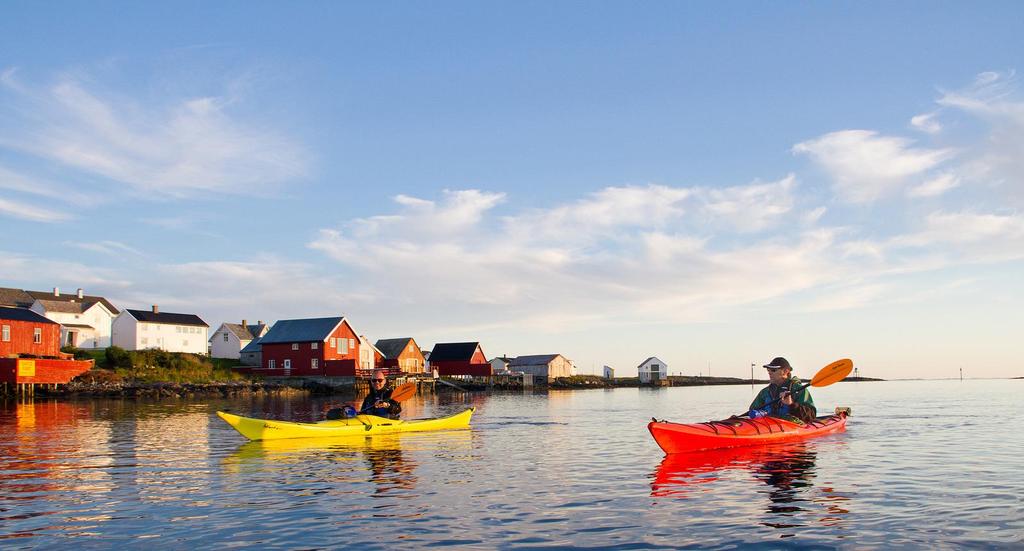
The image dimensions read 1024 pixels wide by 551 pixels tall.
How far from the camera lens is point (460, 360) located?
100000mm

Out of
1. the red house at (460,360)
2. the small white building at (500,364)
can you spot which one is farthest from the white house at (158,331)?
the small white building at (500,364)

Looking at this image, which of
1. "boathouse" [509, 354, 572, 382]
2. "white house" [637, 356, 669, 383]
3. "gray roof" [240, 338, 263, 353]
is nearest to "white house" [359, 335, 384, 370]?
"gray roof" [240, 338, 263, 353]

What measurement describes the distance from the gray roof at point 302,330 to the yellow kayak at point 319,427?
51.8 m

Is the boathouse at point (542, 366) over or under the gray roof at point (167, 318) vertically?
under

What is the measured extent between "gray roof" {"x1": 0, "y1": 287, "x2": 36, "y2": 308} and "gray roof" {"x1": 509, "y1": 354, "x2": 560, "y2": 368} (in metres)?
62.9

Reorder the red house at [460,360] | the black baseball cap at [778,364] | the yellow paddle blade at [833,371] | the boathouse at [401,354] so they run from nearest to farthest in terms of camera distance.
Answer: the black baseball cap at [778,364], the yellow paddle blade at [833,371], the boathouse at [401,354], the red house at [460,360]

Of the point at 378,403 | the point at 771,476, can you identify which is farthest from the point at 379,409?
the point at 771,476

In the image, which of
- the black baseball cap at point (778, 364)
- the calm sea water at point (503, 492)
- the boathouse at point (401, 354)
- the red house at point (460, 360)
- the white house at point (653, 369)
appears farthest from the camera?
the white house at point (653, 369)

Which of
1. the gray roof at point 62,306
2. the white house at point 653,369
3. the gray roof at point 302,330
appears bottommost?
the white house at point 653,369

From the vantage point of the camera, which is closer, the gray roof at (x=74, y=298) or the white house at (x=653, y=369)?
the gray roof at (x=74, y=298)

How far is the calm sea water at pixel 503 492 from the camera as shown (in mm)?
11523

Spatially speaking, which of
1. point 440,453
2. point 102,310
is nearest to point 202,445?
point 440,453

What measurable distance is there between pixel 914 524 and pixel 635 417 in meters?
26.6

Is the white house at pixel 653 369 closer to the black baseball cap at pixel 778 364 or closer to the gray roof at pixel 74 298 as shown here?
the gray roof at pixel 74 298
